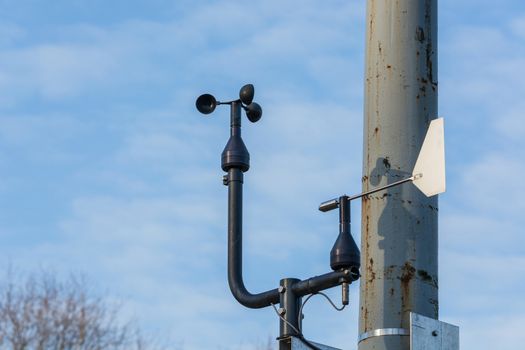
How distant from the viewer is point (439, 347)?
5.90m

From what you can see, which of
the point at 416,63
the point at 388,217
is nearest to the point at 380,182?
the point at 388,217

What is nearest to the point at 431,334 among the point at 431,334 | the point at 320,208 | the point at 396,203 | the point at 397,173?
the point at 431,334

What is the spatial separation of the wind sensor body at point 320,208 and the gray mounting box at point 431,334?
1.93 ft

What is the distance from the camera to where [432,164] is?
6199 millimetres

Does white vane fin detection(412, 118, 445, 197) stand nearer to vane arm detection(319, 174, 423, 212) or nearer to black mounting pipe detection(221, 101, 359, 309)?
vane arm detection(319, 174, 423, 212)

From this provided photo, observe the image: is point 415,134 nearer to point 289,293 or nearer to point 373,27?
point 373,27

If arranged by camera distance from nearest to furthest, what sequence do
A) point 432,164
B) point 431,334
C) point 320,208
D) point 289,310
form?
point 431,334 → point 432,164 → point 320,208 → point 289,310

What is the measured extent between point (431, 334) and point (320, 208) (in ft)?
3.78

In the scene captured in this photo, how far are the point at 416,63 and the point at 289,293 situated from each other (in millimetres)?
1466

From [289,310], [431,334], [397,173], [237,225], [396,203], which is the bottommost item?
[431,334]

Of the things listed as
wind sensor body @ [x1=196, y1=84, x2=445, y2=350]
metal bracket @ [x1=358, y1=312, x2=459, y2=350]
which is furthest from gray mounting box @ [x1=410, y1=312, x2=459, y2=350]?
wind sensor body @ [x1=196, y1=84, x2=445, y2=350]

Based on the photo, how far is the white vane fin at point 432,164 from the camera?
20.3 feet

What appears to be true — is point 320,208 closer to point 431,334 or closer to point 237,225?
point 237,225

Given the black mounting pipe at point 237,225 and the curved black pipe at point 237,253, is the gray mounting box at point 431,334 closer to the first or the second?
the black mounting pipe at point 237,225
